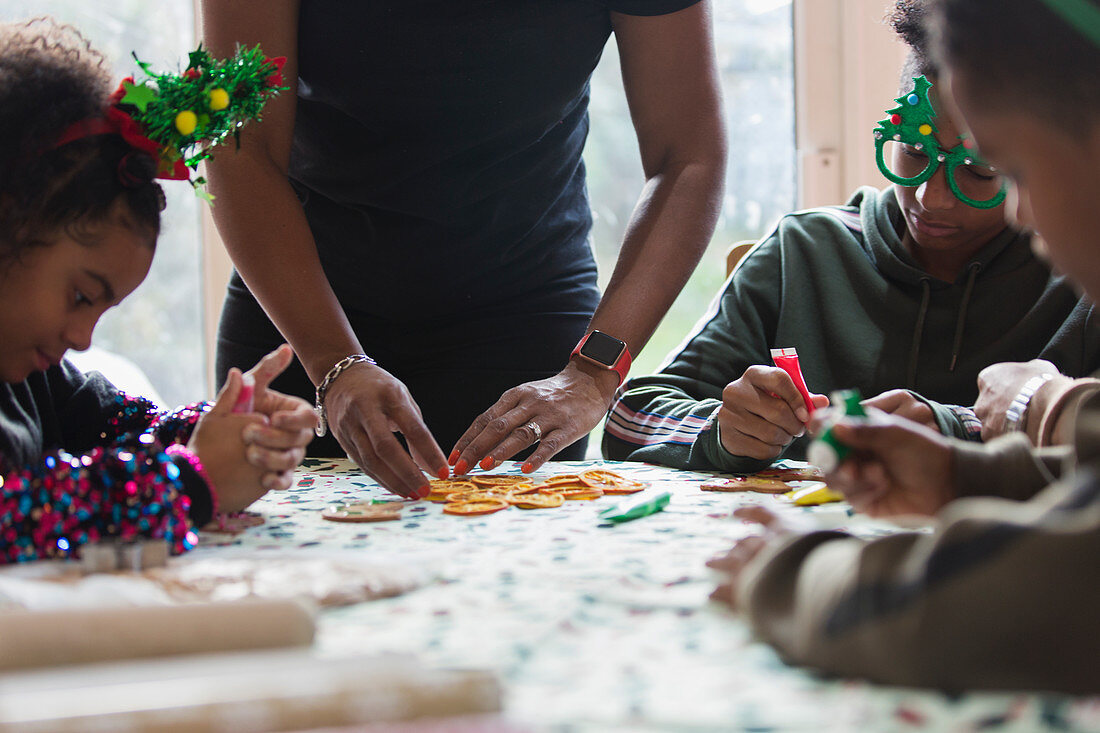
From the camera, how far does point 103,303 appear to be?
94 cm

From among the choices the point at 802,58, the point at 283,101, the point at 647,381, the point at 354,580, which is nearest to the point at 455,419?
the point at 647,381

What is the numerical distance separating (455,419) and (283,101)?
501 mm

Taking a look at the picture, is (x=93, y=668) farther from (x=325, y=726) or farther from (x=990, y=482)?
(x=990, y=482)

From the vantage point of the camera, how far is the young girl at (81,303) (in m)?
0.80

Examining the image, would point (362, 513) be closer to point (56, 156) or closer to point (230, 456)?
point (230, 456)

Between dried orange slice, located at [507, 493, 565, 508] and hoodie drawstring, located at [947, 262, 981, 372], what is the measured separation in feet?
2.29

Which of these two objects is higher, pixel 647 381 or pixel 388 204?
pixel 388 204

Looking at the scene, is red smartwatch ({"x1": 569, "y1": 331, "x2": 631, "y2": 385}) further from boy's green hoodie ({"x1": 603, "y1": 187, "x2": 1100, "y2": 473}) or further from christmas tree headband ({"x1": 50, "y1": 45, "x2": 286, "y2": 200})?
christmas tree headband ({"x1": 50, "y1": 45, "x2": 286, "y2": 200})

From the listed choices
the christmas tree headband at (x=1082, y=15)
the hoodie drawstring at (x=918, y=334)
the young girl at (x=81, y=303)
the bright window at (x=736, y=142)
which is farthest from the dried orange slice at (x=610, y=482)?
the bright window at (x=736, y=142)

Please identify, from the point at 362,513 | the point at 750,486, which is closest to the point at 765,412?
the point at 750,486

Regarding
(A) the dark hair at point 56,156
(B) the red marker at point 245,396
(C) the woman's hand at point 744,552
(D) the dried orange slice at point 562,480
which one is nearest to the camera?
(C) the woman's hand at point 744,552

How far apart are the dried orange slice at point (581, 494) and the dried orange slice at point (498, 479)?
9 centimetres

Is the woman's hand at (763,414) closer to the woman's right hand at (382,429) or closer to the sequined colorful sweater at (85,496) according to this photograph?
the woman's right hand at (382,429)

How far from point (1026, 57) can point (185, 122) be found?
731mm
